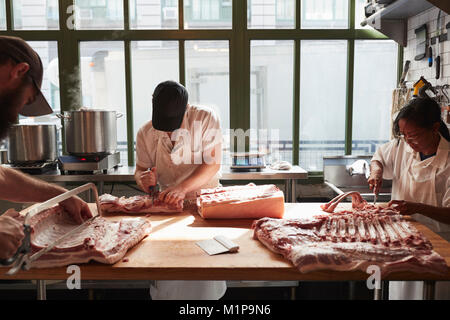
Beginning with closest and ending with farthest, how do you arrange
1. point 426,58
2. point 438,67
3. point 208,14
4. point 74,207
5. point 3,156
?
1. point 74,207
2. point 438,67
3. point 426,58
4. point 3,156
5. point 208,14

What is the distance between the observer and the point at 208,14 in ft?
15.8

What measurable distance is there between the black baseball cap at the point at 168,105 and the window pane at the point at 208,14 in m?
2.34

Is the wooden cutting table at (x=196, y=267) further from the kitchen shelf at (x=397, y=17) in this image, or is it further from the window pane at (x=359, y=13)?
the window pane at (x=359, y=13)

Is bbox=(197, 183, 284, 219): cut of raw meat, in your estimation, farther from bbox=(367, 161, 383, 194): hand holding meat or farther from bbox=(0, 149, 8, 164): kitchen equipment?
bbox=(0, 149, 8, 164): kitchen equipment

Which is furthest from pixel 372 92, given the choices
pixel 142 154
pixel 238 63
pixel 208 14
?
pixel 142 154

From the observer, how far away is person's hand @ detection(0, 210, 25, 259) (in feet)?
4.91

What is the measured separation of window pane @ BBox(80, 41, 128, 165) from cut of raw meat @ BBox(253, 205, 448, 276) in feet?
11.0

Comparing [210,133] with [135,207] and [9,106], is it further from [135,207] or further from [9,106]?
[9,106]

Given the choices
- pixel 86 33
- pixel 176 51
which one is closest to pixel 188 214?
pixel 176 51

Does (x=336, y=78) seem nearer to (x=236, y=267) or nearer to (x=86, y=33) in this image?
(x=86, y=33)

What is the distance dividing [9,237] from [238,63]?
12.3 feet

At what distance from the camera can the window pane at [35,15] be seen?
4844 mm

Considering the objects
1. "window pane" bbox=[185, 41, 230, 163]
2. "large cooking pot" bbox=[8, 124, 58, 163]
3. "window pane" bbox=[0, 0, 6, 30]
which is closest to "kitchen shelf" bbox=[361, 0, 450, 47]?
"window pane" bbox=[185, 41, 230, 163]

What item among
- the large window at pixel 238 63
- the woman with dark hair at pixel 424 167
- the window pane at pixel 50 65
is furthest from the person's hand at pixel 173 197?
the window pane at pixel 50 65
